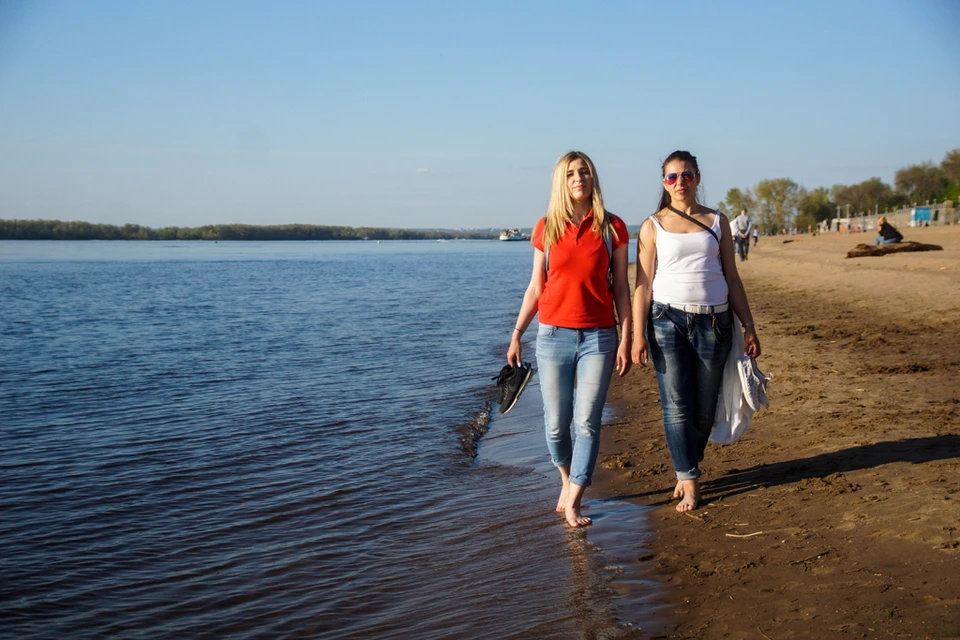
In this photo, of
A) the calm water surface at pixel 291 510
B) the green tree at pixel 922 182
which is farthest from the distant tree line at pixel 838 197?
the calm water surface at pixel 291 510

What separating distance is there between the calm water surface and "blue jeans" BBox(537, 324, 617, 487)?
57 cm

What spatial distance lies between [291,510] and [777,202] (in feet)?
367

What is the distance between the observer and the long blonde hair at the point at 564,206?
167 inches

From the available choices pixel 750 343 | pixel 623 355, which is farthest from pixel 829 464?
pixel 623 355

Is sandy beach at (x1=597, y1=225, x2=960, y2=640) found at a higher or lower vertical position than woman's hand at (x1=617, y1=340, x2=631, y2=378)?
lower

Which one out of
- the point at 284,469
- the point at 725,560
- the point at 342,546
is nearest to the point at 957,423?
the point at 725,560

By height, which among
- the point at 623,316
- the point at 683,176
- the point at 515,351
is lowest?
the point at 515,351

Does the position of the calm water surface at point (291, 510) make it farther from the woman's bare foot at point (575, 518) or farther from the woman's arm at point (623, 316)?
the woman's arm at point (623, 316)

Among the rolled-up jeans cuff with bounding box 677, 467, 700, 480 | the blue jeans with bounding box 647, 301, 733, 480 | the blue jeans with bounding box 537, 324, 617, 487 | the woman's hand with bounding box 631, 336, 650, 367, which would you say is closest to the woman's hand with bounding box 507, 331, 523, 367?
the blue jeans with bounding box 537, 324, 617, 487

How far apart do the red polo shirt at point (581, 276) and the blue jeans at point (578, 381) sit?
78 mm

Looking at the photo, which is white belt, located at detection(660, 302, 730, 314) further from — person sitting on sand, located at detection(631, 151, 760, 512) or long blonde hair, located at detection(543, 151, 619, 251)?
long blonde hair, located at detection(543, 151, 619, 251)

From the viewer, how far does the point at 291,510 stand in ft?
18.8

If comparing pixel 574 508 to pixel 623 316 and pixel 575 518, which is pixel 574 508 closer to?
pixel 575 518

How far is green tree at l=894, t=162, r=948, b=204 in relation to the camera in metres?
87.9
